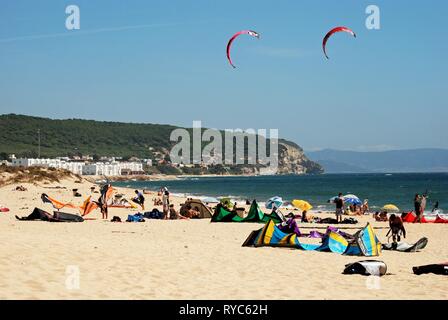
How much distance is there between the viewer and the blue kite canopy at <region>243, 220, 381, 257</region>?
14.9 meters

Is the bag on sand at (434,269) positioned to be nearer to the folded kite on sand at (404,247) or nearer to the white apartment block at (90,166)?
the folded kite on sand at (404,247)

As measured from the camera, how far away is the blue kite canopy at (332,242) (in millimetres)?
14938

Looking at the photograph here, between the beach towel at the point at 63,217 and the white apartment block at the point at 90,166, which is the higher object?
the white apartment block at the point at 90,166

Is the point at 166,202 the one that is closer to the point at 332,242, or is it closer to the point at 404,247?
the point at 332,242

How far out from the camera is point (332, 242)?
15391 millimetres

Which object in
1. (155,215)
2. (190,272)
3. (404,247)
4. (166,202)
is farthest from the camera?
(155,215)

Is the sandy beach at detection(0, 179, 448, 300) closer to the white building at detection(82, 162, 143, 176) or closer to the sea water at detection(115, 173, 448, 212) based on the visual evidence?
the sea water at detection(115, 173, 448, 212)

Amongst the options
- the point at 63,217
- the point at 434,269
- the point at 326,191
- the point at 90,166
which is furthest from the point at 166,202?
the point at 90,166

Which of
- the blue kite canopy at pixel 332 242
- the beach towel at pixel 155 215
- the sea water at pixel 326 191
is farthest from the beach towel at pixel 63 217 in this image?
the sea water at pixel 326 191

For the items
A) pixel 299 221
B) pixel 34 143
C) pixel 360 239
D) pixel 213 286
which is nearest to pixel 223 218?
pixel 299 221

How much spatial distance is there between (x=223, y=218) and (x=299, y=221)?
378 centimetres

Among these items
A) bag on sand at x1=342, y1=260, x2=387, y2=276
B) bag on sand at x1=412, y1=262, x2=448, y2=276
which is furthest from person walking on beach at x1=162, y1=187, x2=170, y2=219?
bag on sand at x1=412, y1=262, x2=448, y2=276
